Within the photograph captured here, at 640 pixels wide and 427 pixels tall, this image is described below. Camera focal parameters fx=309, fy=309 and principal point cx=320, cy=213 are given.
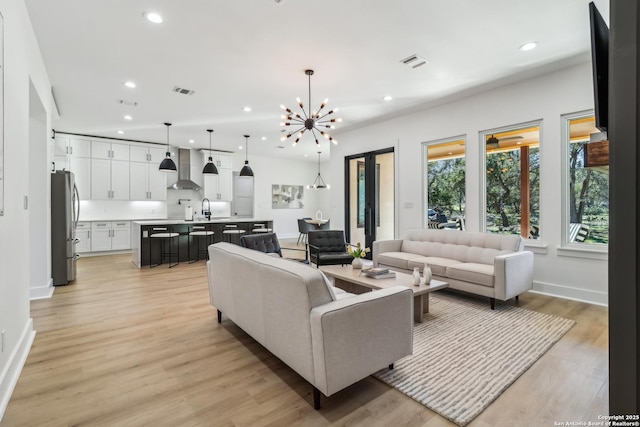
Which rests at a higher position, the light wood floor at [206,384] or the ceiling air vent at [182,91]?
the ceiling air vent at [182,91]

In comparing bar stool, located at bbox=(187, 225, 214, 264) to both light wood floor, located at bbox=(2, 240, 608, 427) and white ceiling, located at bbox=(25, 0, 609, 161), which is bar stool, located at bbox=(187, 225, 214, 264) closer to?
white ceiling, located at bbox=(25, 0, 609, 161)

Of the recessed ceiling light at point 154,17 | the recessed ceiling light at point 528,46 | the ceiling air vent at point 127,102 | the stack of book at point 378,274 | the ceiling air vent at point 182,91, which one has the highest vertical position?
the ceiling air vent at point 127,102

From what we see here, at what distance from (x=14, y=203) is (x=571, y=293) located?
5.89m

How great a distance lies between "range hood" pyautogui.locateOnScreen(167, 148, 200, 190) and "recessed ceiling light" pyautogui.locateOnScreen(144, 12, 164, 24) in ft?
20.2

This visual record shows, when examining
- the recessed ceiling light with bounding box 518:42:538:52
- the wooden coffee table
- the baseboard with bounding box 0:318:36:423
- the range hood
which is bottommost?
the baseboard with bounding box 0:318:36:423

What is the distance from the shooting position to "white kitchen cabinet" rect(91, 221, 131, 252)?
24.3ft

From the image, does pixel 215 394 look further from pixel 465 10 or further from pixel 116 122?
pixel 116 122

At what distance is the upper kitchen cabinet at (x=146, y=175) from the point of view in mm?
8062

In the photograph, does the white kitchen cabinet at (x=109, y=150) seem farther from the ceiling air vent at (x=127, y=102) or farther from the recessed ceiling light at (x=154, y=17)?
the recessed ceiling light at (x=154, y=17)

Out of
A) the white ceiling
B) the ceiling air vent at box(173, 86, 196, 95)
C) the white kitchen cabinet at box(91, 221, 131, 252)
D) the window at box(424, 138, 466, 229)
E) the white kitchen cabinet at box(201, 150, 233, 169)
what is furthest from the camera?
the white kitchen cabinet at box(201, 150, 233, 169)

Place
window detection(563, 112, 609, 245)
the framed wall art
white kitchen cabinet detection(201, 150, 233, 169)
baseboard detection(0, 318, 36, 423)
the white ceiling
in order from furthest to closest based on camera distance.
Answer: the framed wall art
white kitchen cabinet detection(201, 150, 233, 169)
window detection(563, 112, 609, 245)
the white ceiling
baseboard detection(0, 318, 36, 423)

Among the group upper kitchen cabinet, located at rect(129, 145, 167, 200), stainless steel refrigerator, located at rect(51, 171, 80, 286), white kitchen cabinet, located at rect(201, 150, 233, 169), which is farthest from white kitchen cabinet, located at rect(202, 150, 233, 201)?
stainless steel refrigerator, located at rect(51, 171, 80, 286)

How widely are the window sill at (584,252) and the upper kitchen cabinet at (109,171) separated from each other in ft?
29.9

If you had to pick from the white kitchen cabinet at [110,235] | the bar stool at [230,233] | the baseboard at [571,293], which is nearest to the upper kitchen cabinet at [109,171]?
the white kitchen cabinet at [110,235]
